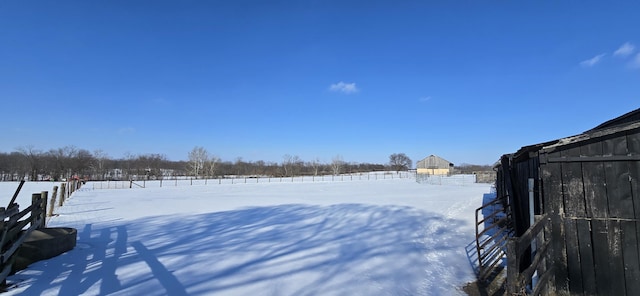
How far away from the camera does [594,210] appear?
15.3ft

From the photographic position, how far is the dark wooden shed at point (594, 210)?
4469 millimetres

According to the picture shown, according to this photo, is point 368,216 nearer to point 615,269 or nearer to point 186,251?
point 186,251

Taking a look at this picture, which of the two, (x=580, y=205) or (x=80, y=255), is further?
(x=80, y=255)

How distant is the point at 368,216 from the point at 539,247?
9.59 m

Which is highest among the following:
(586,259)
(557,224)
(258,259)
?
(557,224)

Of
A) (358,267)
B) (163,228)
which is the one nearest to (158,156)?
(163,228)

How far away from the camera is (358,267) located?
671cm

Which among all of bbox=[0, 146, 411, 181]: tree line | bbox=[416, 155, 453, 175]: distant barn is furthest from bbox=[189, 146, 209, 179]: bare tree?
bbox=[416, 155, 453, 175]: distant barn

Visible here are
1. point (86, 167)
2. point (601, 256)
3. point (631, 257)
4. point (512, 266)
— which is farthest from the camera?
point (86, 167)

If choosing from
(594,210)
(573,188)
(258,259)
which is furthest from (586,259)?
(258,259)

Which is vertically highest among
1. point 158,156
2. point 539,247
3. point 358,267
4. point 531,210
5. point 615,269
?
point 158,156

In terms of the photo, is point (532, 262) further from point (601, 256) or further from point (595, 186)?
point (595, 186)

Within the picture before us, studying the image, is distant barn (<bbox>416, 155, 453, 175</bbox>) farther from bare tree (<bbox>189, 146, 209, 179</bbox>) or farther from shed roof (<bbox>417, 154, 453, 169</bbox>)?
bare tree (<bbox>189, 146, 209, 179</bbox>)

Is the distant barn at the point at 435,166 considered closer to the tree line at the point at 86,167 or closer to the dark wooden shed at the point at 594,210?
the tree line at the point at 86,167
